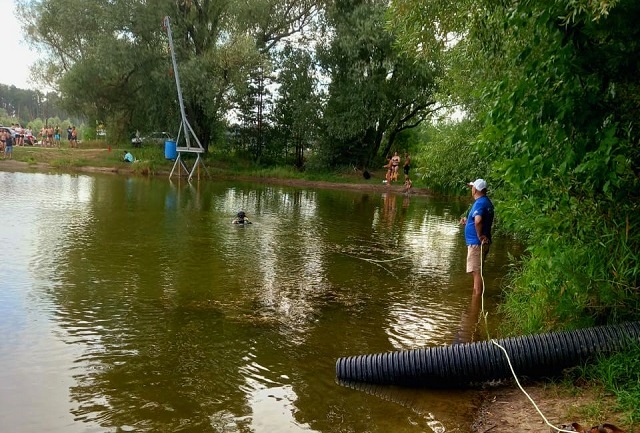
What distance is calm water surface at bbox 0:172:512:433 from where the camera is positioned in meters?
4.46

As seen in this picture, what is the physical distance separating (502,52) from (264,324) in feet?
15.4

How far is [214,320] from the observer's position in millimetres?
6645

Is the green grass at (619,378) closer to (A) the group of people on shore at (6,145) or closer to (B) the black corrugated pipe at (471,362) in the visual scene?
(B) the black corrugated pipe at (471,362)

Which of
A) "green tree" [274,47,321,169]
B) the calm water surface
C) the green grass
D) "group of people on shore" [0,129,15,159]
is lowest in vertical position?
the calm water surface

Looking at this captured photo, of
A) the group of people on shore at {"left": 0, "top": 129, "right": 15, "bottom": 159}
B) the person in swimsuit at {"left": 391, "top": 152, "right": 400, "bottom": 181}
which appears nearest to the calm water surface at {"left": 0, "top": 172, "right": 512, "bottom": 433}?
the person in swimsuit at {"left": 391, "top": 152, "right": 400, "bottom": 181}

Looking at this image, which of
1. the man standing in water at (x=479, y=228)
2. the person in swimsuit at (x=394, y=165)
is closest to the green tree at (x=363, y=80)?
the person in swimsuit at (x=394, y=165)

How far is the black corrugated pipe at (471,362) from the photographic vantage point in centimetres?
492

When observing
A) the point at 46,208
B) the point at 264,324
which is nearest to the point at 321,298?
the point at 264,324

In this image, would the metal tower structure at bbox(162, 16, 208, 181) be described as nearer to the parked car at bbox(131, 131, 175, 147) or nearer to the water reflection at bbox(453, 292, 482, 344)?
the parked car at bbox(131, 131, 175, 147)

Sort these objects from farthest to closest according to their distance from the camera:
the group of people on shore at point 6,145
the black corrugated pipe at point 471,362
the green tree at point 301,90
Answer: the green tree at point 301,90 < the group of people on shore at point 6,145 < the black corrugated pipe at point 471,362

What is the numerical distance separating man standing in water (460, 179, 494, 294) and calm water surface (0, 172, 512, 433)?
649mm

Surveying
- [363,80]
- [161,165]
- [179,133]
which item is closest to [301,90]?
[363,80]

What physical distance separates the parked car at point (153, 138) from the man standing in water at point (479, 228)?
95.6 ft

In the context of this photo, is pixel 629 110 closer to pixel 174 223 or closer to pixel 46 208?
pixel 174 223
